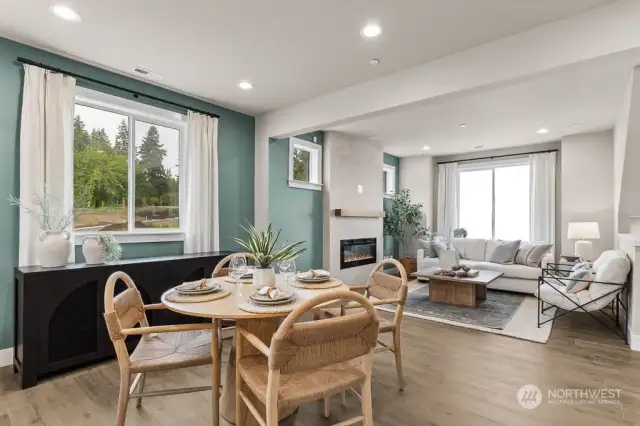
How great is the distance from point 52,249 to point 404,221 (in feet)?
21.4

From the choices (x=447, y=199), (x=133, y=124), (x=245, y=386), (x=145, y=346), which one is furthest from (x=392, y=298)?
(x=447, y=199)

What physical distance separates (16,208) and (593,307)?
18.4 ft

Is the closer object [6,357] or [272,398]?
[272,398]

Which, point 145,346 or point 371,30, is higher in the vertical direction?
point 371,30

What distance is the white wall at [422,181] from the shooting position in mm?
7906

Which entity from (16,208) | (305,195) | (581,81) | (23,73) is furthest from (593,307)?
(23,73)

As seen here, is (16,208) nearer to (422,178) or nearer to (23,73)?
(23,73)

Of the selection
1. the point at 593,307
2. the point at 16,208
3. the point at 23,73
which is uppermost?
the point at 23,73

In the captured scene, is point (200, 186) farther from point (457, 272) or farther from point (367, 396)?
point (457, 272)

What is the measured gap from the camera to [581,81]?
3.67 m

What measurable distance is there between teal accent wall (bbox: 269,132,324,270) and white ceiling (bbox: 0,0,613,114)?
1.51 metres

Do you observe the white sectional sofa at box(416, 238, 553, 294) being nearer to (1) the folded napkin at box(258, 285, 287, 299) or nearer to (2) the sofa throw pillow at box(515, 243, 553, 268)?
(2) the sofa throw pillow at box(515, 243, 553, 268)

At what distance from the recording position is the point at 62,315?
2.73 meters

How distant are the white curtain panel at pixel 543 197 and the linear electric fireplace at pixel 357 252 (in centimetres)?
317
